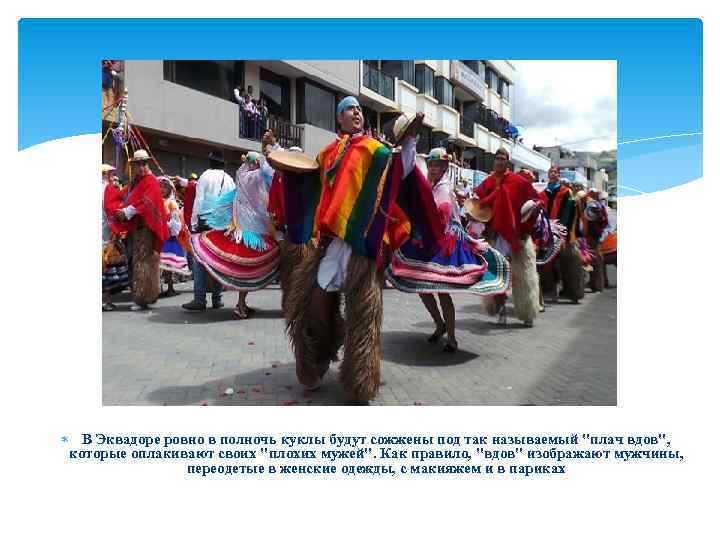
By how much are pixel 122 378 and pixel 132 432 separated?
1235 mm

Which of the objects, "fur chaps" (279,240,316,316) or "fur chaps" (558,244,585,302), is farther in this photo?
"fur chaps" (558,244,585,302)

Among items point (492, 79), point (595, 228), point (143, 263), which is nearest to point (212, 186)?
point (143, 263)

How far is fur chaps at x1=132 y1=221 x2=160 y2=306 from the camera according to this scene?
6973mm

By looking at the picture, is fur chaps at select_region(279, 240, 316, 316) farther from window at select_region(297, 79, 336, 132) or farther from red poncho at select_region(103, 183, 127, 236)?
window at select_region(297, 79, 336, 132)

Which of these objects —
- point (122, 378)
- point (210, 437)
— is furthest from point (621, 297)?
point (122, 378)

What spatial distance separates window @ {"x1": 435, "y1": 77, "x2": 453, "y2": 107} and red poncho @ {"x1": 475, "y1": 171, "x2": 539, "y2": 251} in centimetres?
1866

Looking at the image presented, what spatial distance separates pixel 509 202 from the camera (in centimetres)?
627

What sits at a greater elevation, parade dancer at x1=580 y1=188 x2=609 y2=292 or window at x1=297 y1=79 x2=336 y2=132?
window at x1=297 y1=79 x2=336 y2=132

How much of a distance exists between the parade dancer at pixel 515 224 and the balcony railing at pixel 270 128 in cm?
920

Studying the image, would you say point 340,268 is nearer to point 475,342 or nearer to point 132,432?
point 132,432

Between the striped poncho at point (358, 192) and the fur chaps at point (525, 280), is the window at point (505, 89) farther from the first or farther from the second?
the striped poncho at point (358, 192)

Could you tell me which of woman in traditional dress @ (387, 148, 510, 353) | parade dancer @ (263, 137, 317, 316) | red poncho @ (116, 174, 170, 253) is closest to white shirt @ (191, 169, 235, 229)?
red poncho @ (116, 174, 170, 253)

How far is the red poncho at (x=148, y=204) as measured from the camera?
22.3 feet

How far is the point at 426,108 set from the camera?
22938 millimetres
